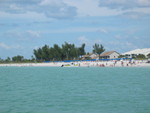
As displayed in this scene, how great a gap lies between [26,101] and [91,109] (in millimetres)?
6375

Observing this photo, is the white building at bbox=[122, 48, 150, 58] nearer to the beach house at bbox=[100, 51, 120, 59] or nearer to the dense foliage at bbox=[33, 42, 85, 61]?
the beach house at bbox=[100, 51, 120, 59]

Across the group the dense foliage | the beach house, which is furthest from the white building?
the dense foliage

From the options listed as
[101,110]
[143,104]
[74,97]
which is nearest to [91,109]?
[101,110]

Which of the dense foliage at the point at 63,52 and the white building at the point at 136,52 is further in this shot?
the dense foliage at the point at 63,52

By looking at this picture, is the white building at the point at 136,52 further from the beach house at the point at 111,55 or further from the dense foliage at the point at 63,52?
the dense foliage at the point at 63,52

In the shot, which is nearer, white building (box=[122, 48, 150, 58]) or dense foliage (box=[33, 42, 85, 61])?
white building (box=[122, 48, 150, 58])

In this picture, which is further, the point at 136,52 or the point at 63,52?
the point at 63,52

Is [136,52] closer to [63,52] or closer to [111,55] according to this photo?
[111,55]

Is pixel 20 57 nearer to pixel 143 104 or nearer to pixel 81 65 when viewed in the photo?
pixel 81 65

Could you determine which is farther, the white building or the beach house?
the beach house

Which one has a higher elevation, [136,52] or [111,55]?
[136,52]

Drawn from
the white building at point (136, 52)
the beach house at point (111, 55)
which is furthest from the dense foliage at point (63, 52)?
the white building at point (136, 52)

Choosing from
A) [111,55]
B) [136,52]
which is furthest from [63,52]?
[136,52]

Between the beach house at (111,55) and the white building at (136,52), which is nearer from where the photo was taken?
the white building at (136,52)
